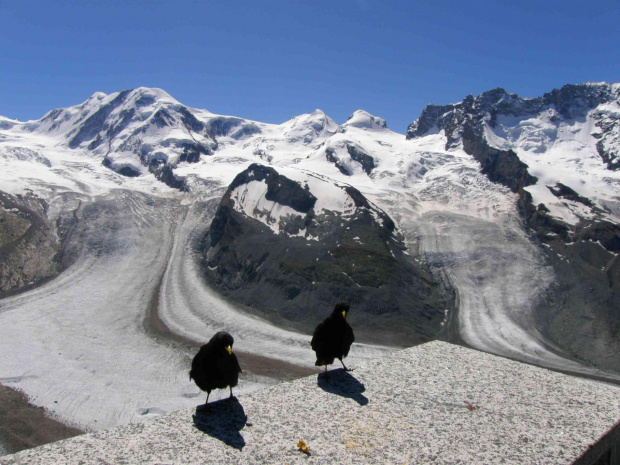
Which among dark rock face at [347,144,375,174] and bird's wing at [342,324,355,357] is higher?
dark rock face at [347,144,375,174]

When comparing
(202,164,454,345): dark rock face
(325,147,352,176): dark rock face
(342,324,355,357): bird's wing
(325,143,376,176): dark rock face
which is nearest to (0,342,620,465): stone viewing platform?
(342,324,355,357): bird's wing

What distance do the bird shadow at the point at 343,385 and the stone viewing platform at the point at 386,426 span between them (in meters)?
0.02

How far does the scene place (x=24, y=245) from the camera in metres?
76.2

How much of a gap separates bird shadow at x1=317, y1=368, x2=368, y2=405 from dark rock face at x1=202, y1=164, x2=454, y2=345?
1732 inches

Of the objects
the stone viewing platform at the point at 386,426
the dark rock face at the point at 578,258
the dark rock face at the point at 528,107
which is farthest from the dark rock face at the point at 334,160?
the stone viewing platform at the point at 386,426

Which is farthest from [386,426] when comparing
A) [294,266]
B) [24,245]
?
[24,245]

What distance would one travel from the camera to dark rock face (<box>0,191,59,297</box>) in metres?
67.1

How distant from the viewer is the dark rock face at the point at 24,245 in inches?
2640

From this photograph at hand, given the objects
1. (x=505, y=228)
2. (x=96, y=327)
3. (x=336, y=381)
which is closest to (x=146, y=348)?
(x=96, y=327)

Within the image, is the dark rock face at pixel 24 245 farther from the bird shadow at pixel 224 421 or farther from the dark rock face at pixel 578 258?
the dark rock face at pixel 578 258

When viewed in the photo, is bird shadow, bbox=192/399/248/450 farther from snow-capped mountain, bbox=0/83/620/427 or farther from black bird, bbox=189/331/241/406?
snow-capped mountain, bbox=0/83/620/427

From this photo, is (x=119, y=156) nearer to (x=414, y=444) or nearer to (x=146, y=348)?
(x=146, y=348)

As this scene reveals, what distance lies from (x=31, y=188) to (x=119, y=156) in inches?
2548

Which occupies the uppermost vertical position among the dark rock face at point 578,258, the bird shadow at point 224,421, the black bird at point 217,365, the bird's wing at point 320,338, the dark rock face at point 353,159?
the dark rock face at point 353,159
